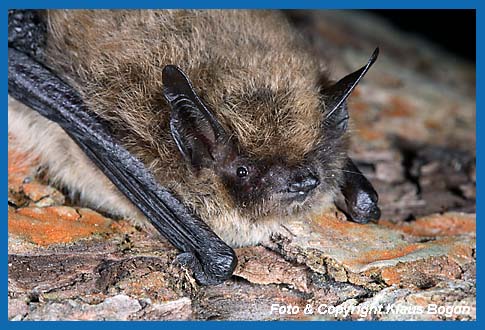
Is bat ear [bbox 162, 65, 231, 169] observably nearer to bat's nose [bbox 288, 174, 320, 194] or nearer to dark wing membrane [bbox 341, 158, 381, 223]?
bat's nose [bbox 288, 174, 320, 194]

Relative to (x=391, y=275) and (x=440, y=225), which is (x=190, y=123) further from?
(x=440, y=225)

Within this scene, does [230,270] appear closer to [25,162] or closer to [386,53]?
[25,162]

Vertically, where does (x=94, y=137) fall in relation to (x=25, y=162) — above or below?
above

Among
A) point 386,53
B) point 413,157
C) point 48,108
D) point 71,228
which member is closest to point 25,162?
point 48,108

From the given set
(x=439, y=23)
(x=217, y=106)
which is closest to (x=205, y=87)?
(x=217, y=106)

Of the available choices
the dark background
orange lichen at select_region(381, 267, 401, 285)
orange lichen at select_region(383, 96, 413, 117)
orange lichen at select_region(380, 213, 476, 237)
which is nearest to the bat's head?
orange lichen at select_region(381, 267, 401, 285)
